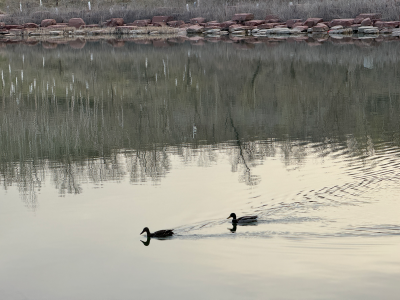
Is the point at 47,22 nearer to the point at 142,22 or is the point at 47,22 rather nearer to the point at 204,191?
the point at 142,22

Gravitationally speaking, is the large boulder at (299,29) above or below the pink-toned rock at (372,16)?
below

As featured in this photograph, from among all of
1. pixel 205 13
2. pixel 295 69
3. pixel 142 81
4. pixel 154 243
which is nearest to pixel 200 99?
pixel 142 81

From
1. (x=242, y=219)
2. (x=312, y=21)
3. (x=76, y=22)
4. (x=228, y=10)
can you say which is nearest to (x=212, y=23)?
(x=228, y=10)

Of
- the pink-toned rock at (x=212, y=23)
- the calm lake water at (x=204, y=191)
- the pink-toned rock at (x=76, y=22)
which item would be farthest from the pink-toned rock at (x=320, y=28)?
the calm lake water at (x=204, y=191)

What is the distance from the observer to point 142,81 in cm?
2905

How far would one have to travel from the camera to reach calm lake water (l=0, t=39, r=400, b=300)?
25.0 feet

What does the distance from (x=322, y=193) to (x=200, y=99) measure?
1290 centimetres

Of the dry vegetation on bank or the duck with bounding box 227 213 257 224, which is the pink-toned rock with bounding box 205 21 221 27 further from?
the duck with bounding box 227 213 257 224

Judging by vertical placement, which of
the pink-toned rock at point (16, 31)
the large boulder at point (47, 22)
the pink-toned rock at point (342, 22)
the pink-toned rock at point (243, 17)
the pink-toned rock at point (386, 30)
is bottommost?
the pink-toned rock at point (386, 30)

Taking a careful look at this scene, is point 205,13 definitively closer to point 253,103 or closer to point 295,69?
point 295,69

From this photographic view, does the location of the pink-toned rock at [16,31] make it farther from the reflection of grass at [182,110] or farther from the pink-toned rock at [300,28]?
the pink-toned rock at [300,28]

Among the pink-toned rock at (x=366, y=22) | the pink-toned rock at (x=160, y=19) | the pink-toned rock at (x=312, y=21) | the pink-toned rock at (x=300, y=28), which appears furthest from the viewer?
the pink-toned rock at (x=160, y=19)

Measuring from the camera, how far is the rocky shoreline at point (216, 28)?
177 ft

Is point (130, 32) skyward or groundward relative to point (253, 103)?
skyward
